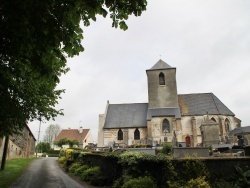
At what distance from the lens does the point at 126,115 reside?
44.0 meters

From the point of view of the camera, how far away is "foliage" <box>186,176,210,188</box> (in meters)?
9.66

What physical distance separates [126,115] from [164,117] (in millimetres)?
8168

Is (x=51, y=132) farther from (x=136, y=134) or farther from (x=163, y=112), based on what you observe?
(x=163, y=112)

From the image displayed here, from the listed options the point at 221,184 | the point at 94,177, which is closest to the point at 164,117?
the point at 94,177

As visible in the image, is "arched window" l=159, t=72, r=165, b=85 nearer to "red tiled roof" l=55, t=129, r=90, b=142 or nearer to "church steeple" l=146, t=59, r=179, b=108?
"church steeple" l=146, t=59, r=179, b=108

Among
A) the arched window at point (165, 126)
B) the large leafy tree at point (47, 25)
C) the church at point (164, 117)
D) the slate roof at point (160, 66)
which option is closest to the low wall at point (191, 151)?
the large leafy tree at point (47, 25)

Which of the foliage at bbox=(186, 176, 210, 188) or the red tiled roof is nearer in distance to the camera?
the foliage at bbox=(186, 176, 210, 188)

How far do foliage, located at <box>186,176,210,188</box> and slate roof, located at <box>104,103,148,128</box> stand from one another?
3064 centimetres

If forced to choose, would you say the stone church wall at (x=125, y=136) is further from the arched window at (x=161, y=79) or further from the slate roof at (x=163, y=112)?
the arched window at (x=161, y=79)

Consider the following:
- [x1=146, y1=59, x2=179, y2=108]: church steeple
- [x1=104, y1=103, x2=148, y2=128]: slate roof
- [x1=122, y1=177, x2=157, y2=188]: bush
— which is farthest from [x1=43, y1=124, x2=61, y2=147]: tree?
[x1=122, y1=177, x2=157, y2=188]: bush

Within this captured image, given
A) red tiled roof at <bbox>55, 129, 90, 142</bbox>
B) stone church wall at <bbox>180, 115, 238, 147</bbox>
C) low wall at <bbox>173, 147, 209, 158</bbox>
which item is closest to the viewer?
low wall at <bbox>173, 147, 209, 158</bbox>

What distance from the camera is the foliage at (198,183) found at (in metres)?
9.66

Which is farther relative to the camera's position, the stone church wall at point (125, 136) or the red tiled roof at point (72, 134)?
the red tiled roof at point (72, 134)

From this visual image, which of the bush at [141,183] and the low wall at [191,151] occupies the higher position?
the low wall at [191,151]
